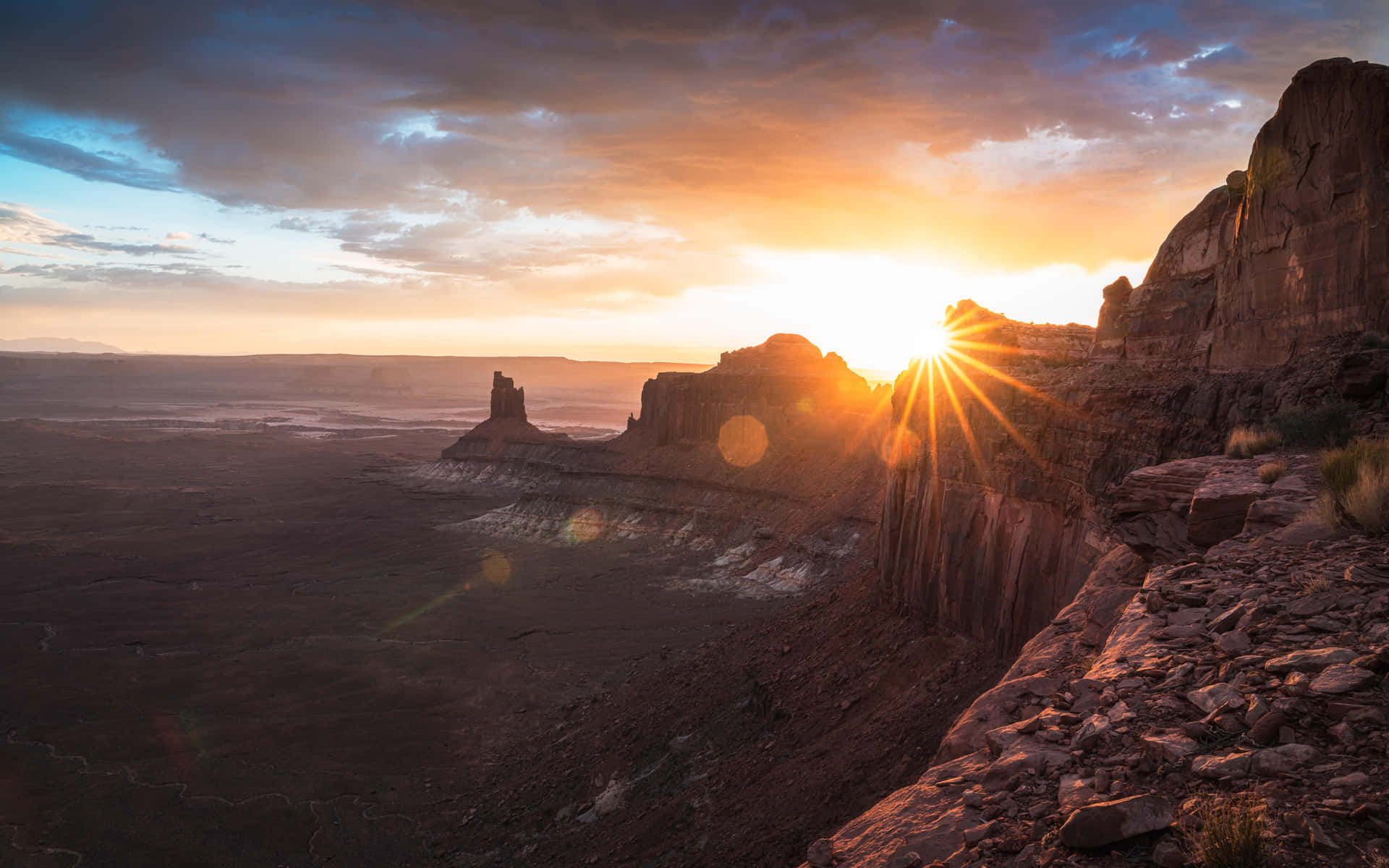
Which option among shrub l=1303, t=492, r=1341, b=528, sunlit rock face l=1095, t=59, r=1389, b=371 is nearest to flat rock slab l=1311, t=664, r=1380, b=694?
shrub l=1303, t=492, r=1341, b=528

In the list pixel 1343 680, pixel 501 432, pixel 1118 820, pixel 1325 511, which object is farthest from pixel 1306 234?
pixel 501 432

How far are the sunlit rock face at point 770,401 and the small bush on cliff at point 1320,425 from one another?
5139cm

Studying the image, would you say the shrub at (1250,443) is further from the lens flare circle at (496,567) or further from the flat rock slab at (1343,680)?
the lens flare circle at (496,567)

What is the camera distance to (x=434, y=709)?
33.1 m

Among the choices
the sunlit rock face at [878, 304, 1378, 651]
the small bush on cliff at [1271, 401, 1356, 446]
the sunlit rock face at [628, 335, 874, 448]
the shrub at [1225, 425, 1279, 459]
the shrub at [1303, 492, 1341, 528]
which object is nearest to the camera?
the shrub at [1303, 492, 1341, 528]

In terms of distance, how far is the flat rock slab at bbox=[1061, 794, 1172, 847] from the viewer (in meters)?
4.50

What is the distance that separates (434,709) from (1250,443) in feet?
101

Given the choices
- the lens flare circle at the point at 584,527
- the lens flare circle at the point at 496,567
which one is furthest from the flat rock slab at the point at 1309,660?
the lens flare circle at the point at 584,527

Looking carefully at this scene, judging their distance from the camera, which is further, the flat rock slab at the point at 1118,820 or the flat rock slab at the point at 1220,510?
the flat rock slab at the point at 1220,510

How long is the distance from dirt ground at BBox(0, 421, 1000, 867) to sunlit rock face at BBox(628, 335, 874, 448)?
59.3ft

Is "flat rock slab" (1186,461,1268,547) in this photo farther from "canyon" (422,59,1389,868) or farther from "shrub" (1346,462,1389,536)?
"shrub" (1346,462,1389,536)

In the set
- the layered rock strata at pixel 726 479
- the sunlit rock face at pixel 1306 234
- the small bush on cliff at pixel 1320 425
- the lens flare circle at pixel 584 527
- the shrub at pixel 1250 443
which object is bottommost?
the lens flare circle at pixel 584 527

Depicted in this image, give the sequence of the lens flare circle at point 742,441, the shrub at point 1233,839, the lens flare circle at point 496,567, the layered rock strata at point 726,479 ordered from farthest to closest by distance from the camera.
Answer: the lens flare circle at point 742,441 → the lens flare circle at point 496,567 → the layered rock strata at point 726,479 → the shrub at point 1233,839

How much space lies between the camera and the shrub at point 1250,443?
12.2 m
